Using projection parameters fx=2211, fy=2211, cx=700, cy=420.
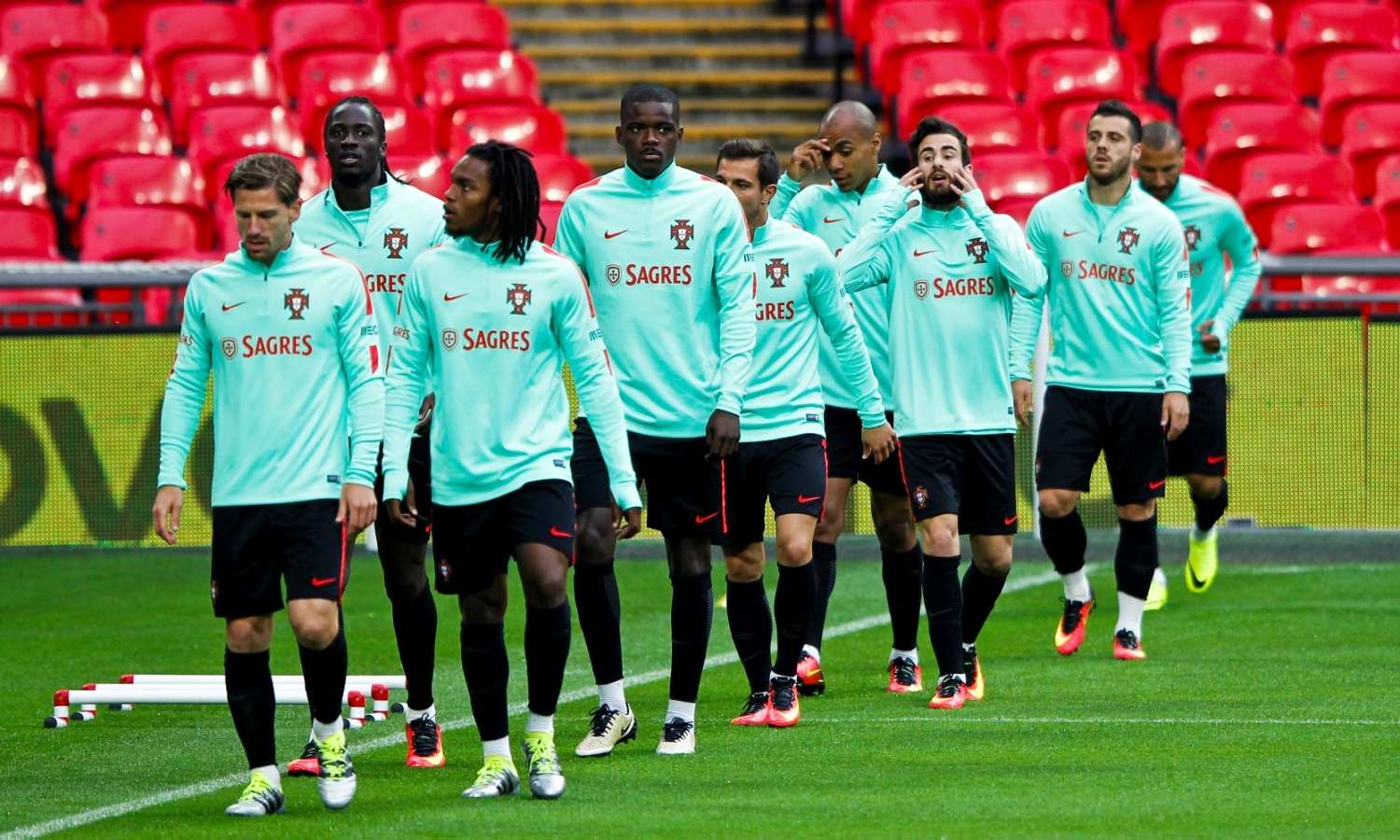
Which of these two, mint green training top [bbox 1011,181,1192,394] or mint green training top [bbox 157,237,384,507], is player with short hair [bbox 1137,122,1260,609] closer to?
mint green training top [bbox 1011,181,1192,394]

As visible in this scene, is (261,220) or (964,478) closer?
(261,220)

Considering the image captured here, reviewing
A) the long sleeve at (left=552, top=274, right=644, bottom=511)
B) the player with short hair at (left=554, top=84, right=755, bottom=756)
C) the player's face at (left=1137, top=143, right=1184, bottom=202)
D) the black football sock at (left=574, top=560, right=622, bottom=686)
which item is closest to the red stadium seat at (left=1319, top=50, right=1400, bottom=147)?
the player's face at (left=1137, top=143, right=1184, bottom=202)

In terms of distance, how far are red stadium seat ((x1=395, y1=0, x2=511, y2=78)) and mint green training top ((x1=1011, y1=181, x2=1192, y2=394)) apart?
9349 millimetres

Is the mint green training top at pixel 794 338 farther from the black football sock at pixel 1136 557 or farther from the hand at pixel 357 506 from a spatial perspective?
the black football sock at pixel 1136 557

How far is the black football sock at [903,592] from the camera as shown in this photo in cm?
890

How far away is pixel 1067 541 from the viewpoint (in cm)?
998

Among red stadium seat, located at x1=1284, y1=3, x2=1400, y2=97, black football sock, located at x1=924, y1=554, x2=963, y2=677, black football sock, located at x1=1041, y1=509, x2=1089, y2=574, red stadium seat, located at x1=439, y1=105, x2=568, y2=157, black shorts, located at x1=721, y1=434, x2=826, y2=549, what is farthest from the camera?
red stadium seat, located at x1=1284, y1=3, x2=1400, y2=97

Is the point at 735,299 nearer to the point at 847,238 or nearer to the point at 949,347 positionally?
the point at 949,347

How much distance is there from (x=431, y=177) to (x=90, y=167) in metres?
2.71

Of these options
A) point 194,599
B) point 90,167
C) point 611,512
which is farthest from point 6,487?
point 611,512

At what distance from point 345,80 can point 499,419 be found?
11.3 meters

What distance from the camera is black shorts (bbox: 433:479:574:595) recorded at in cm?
634

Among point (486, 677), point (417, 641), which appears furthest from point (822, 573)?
point (486, 677)

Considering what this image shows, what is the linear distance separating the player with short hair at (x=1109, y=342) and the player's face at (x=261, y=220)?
408 cm
